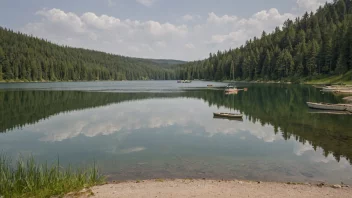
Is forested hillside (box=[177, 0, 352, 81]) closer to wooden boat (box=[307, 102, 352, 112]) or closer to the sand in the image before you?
wooden boat (box=[307, 102, 352, 112])

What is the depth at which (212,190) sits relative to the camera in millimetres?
14273

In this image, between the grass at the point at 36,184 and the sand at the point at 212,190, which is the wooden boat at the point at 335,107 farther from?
the grass at the point at 36,184

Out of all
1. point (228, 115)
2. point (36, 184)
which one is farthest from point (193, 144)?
point (228, 115)

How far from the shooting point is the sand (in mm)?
13492

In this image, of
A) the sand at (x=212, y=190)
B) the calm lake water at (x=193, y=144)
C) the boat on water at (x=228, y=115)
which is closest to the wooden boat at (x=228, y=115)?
the boat on water at (x=228, y=115)

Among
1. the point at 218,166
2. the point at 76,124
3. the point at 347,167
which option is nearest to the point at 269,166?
the point at 218,166

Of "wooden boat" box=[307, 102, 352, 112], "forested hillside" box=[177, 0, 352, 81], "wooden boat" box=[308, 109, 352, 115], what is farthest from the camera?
"forested hillside" box=[177, 0, 352, 81]

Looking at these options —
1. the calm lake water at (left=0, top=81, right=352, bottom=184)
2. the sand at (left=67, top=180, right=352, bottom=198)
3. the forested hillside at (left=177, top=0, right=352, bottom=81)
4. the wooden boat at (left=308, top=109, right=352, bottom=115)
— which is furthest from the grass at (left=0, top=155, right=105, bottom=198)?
the forested hillside at (left=177, top=0, right=352, bottom=81)

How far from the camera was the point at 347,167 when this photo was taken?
63.8 ft

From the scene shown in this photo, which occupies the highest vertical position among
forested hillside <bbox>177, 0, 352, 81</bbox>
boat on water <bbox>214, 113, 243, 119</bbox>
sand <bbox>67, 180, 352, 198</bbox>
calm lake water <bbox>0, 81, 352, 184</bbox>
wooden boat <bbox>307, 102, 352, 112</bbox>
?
forested hillside <bbox>177, 0, 352, 81</bbox>

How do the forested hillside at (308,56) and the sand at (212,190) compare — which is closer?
the sand at (212,190)

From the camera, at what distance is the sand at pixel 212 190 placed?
1349cm

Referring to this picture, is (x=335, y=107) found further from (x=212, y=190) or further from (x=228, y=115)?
(x=212, y=190)

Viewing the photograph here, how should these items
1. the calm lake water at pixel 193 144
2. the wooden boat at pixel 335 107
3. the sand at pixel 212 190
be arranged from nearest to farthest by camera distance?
the sand at pixel 212 190 < the calm lake water at pixel 193 144 < the wooden boat at pixel 335 107
